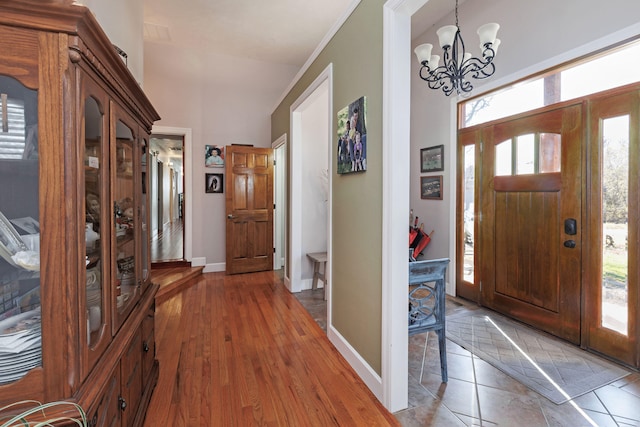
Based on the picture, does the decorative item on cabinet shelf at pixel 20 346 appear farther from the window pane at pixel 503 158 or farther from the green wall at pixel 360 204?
the window pane at pixel 503 158

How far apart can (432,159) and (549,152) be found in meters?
1.43

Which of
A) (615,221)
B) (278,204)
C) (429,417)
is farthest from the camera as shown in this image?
(278,204)

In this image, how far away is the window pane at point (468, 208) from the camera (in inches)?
142

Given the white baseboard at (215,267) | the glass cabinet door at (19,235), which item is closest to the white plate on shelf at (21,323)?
the glass cabinet door at (19,235)

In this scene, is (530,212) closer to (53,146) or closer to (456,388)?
(456,388)

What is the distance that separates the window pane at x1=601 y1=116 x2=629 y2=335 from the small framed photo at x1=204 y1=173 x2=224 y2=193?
4763 millimetres

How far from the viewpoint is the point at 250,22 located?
13.0 ft

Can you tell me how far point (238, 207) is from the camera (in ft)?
16.1

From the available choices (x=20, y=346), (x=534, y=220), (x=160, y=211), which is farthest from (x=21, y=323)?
(x=160, y=211)

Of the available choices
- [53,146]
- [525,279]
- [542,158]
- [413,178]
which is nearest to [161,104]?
[413,178]

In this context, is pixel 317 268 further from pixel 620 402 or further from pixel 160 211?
pixel 160 211

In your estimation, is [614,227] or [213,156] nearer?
[614,227]

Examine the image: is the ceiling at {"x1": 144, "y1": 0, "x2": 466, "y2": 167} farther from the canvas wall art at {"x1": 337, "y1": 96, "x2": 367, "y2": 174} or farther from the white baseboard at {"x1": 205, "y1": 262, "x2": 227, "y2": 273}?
the white baseboard at {"x1": 205, "y1": 262, "x2": 227, "y2": 273}

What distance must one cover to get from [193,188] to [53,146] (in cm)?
434
